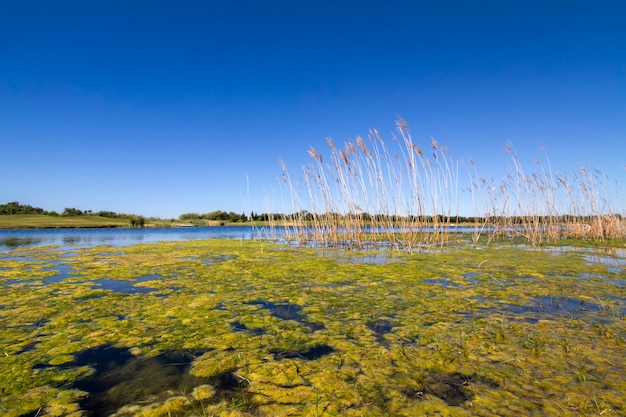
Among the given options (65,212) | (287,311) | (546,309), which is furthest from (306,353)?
(65,212)


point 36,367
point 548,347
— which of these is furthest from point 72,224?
point 548,347

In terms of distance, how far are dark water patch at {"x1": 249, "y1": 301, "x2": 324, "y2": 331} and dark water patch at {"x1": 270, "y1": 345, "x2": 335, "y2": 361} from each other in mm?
431

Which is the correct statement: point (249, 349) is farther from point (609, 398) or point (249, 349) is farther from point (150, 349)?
point (609, 398)

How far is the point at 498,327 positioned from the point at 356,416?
6.08 feet

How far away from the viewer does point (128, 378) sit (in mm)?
1937

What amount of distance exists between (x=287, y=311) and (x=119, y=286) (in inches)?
110

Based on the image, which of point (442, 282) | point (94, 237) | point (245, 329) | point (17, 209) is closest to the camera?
point (245, 329)

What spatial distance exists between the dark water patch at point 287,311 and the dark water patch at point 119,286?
5.65ft

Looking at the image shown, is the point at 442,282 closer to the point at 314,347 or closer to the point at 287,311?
the point at 287,311

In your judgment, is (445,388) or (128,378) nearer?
(445,388)

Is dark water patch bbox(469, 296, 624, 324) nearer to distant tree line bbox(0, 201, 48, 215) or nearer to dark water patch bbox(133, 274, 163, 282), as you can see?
dark water patch bbox(133, 274, 163, 282)

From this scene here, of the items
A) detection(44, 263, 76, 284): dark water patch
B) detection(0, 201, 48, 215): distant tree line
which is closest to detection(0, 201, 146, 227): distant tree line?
detection(0, 201, 48, 215): distant tree line

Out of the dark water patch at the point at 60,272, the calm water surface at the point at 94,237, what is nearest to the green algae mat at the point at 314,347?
the dark water patch at the point at 60,272

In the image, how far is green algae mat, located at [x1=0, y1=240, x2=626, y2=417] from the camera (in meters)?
1.70
